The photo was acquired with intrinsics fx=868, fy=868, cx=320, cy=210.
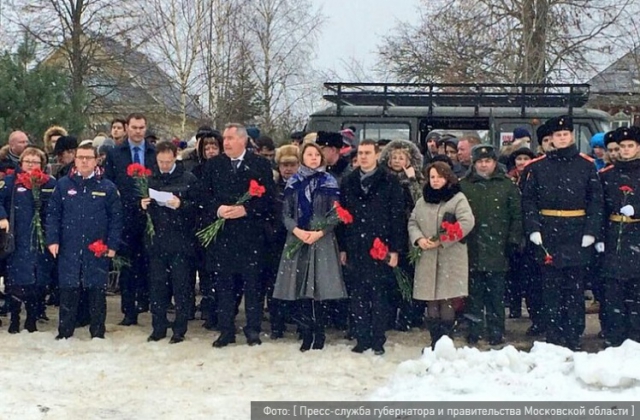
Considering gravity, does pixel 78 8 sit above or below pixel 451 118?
above

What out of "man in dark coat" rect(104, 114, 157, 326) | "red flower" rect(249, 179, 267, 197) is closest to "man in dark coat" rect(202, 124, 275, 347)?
"red flower" rect(249, 179, 267, 197)

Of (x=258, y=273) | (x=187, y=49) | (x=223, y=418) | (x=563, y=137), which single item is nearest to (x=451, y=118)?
(x=563, y=137)

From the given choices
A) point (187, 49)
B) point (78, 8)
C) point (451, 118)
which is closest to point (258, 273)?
point (451, 118)

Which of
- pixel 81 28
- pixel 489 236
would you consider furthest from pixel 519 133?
pixel 81 28

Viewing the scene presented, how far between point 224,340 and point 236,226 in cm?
103

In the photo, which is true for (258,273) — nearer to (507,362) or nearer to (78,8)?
(507,362)

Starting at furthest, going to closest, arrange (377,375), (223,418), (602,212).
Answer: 1. (602,212)
2. (377,375)
3. (223,418)

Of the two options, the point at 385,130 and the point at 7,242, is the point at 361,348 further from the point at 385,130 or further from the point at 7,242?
the point at 385,130

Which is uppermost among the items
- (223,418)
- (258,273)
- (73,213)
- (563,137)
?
(563,137)

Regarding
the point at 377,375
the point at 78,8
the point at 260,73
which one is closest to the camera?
the point at 377,375

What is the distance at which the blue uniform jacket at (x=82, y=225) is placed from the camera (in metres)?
7.92

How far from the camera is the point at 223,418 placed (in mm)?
5629

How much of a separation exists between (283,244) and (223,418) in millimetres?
2778

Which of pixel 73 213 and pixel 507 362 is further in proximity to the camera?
pixel 73 213
